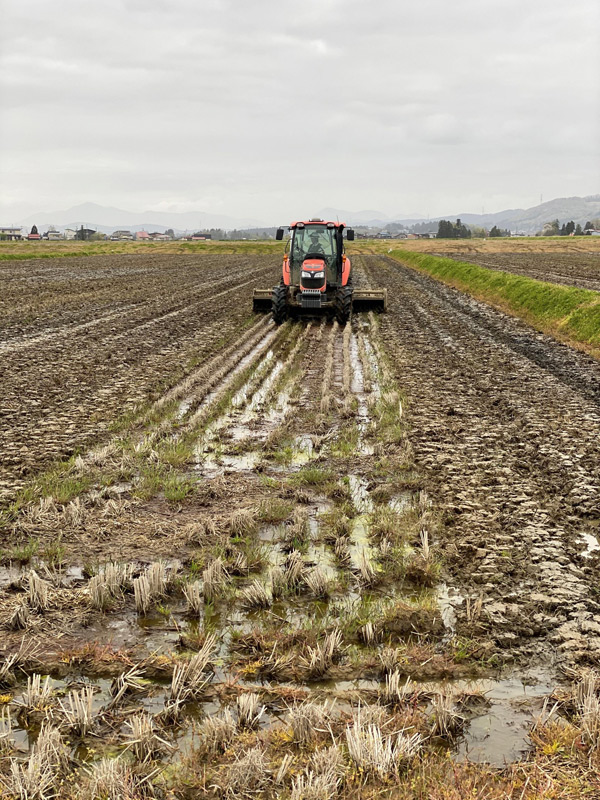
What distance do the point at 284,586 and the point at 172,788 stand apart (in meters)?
1.82

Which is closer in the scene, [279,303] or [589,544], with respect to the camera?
[589,544]

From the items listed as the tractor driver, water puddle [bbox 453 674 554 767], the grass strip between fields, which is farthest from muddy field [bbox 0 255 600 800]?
the tractor driver

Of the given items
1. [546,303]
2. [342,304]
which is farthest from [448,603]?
[546,303]

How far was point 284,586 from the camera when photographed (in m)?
4.57

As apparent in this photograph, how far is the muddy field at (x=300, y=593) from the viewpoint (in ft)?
9.89

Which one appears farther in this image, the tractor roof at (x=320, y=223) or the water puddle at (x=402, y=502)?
the tractor roof at (x=320, y=223)

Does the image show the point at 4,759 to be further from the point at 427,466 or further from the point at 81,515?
the point at 427,466

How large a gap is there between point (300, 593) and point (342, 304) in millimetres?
13509

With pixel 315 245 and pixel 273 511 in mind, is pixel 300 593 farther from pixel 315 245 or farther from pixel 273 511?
pixel 315 245

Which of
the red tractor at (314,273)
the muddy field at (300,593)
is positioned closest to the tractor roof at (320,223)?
the red tractor at (314,273)

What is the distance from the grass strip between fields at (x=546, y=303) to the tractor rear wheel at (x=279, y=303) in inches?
275

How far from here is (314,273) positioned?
16969mm

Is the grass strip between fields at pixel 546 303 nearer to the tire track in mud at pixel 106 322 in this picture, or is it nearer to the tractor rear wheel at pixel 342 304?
the tractor rear wheel at pixel 342 304

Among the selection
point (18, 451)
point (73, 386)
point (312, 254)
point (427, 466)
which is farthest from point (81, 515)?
point (312, 254)
